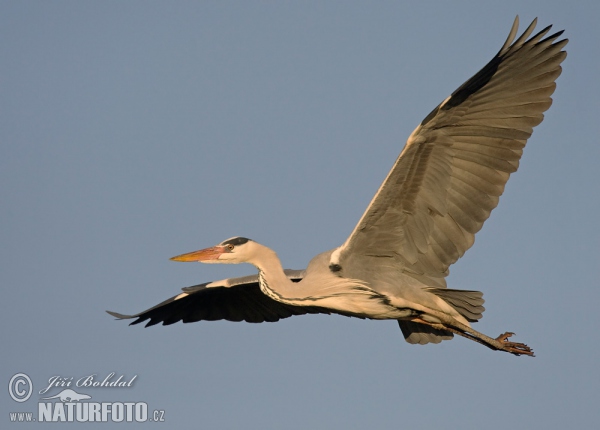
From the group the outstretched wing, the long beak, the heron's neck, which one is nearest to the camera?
the heron's neck

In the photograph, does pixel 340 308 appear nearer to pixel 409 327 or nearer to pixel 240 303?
pixel 409 327

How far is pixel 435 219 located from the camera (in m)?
9.51

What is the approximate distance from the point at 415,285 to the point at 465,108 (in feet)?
6.63

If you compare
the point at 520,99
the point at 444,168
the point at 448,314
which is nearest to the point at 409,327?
the point at 448,314

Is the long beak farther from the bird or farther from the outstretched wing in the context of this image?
the outstretched wing

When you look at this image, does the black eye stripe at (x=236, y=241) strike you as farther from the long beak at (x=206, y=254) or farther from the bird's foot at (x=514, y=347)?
the bird's foot at (x=514, y=347)

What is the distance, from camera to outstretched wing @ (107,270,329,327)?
11852mm

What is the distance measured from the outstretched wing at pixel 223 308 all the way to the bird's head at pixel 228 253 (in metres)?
1.94

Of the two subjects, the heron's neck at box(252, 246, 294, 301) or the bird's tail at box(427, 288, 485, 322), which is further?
the bird's tail at box(427, 288, 485, 322)

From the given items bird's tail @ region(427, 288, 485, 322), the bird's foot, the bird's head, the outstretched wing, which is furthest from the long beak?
the bird's foot

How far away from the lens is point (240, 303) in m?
12.0

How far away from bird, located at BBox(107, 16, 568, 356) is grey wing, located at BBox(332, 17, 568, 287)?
0.01m

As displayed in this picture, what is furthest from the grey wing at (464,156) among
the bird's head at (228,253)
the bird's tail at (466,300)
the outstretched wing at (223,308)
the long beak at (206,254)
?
the outstretched wing at (223,308)

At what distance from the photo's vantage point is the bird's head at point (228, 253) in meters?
9.67
